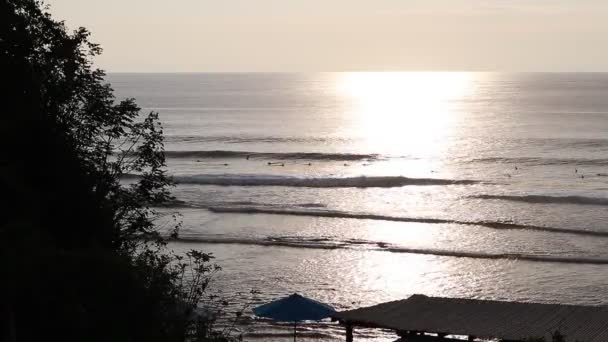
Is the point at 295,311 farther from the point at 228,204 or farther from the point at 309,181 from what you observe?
the point at 309,181

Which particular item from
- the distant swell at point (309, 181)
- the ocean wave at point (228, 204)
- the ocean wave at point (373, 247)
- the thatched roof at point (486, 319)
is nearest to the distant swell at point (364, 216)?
the ocean wave at point (228, 204)

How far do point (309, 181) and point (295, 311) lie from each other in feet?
103

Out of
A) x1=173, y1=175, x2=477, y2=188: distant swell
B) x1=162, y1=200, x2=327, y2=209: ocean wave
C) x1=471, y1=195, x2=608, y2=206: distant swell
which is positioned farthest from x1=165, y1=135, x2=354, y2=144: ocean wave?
x1=471, y1=195, x2=608, y2=206: distant swell

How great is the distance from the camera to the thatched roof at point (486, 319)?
1340 centimetres

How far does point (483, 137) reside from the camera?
72188 millimetres

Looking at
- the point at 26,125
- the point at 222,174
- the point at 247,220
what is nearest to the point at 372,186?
the point at 222,174

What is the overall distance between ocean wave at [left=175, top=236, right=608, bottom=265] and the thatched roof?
545 inches

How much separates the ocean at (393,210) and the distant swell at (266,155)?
16 centimetres

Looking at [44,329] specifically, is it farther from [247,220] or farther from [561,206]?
[561,206]

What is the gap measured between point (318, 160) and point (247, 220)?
22442 millimetres

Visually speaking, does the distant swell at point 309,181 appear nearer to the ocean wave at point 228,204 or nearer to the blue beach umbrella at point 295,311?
the ocean wave at point 228,204

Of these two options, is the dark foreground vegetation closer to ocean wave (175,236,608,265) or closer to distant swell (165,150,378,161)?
ocean wave (175,236,608,265)

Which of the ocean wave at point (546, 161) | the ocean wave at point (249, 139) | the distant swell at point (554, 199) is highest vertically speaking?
the ocean wave at point (249, 139)

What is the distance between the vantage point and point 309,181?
4675 cm
